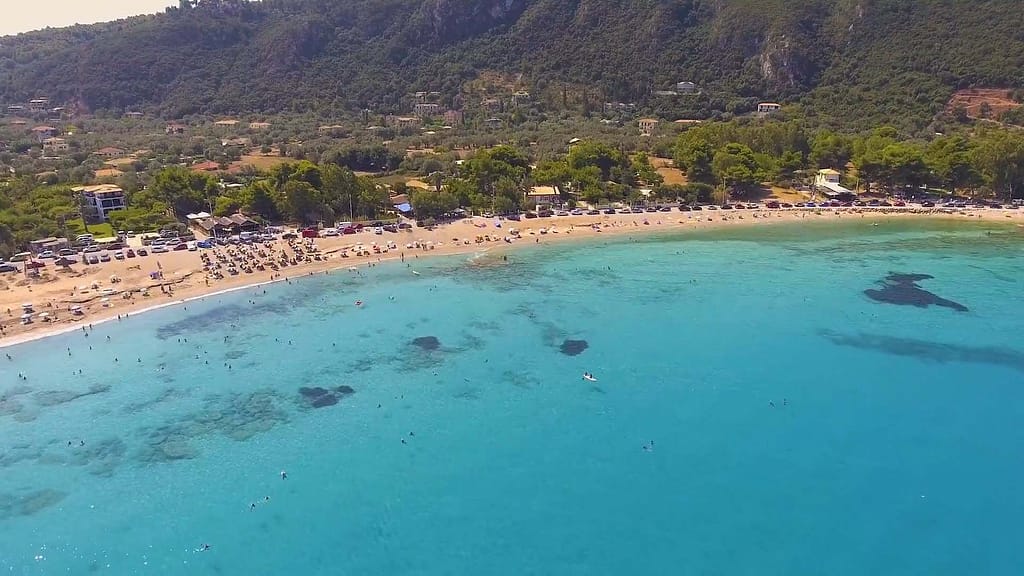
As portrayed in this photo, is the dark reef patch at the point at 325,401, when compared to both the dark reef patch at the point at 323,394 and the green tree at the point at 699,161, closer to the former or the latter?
the dark reef patch at the point at 323,394

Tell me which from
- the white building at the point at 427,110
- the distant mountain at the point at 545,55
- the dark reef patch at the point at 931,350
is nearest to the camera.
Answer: the dark reef patch at the point at 931,350

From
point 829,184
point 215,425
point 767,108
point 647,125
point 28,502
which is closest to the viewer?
point 28,502

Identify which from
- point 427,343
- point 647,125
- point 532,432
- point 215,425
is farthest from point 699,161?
point 215,425

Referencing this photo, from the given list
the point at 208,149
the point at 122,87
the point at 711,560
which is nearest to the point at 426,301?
the point at 711,560

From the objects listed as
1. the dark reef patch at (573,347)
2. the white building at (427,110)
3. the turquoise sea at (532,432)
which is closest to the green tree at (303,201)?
the turquoise sea at (532,432)

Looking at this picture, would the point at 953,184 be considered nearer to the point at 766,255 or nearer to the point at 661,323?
the point at 766,255

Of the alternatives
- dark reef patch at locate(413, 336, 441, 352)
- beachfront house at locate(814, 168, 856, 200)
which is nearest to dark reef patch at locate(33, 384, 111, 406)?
dark reef patch at locate(413, 336, 441, 352)

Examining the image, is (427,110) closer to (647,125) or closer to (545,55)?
(545,55)

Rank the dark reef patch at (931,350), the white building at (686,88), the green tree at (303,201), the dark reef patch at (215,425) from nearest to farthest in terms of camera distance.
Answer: the dark reef patch at (215,425) → the dark reef patch at (931,350) → the green tree at (303,201) → the white building at (686,88)
